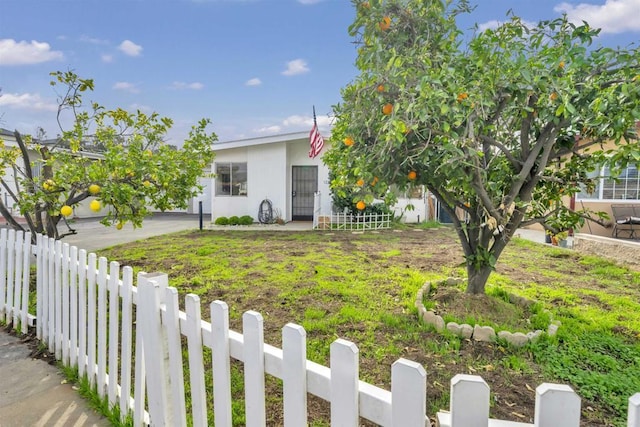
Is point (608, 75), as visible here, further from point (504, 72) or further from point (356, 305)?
point (356, 305)

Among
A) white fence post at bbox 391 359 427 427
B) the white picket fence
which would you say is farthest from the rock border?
white fence post at bbox 391 359 427 427

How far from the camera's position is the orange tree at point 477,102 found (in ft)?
8.04

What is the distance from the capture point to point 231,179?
13.2m

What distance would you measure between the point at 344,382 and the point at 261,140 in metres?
11.9

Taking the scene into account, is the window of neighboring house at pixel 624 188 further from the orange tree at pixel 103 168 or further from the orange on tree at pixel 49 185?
the orange on tree at pixel 49 185

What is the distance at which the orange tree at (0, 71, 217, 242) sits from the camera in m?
3.16

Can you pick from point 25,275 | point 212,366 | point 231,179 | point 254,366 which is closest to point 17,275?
point 25,275

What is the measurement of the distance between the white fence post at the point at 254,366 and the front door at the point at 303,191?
12.1 meters

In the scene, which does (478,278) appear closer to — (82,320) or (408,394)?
(408,394)

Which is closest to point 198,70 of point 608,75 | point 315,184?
point 315,184

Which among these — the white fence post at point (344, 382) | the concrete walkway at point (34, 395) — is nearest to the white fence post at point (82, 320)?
the concrete walkway at point (34, 395)

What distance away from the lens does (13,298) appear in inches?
139

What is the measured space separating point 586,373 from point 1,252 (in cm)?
505

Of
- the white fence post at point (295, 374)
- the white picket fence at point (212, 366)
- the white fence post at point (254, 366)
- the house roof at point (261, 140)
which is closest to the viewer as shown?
the white picket fence at point (212, 366)
